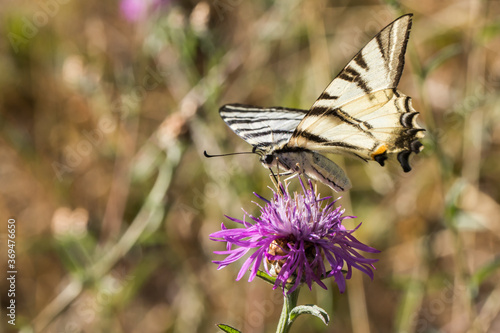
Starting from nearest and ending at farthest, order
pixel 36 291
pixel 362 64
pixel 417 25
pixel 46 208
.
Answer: pixel 362 64
pixel 36 291
pixel 46 208
pixel 417 25

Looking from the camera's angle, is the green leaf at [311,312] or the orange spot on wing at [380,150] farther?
the orange spot on wing at [380,150]

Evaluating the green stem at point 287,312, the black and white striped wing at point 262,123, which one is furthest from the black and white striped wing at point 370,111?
the green stem at point 287,312

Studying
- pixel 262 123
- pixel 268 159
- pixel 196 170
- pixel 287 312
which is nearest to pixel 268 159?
pixel 268 159

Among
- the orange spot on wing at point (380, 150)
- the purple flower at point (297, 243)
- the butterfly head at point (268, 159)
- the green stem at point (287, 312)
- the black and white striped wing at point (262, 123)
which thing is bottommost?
the green stem at point (287, 312)

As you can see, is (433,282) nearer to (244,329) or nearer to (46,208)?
(244,329)

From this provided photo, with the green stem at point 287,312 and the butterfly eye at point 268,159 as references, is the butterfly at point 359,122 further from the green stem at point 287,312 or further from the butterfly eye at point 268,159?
the green stem at point 287,312

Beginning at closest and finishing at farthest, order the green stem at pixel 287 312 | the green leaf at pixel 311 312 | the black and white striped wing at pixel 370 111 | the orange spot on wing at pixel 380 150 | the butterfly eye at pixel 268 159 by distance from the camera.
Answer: the green leaf at pixel 311 312 → the green stem at pixel 287 312 → the black and white striped wing at pixel 370 111 → the orange spot on wing at pixel 380 150 → the butterfly eye at pixel 268 159

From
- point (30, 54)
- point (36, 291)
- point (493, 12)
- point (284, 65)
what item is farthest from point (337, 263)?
point (30, 54)
